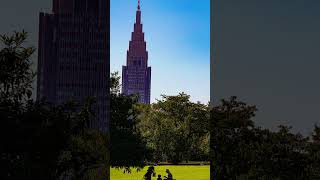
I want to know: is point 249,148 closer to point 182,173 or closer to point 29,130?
point 29,130

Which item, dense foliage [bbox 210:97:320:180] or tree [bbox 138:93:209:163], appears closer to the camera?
dense foliage [bbox 210:97:320:180]

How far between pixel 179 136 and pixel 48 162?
25.5 metres

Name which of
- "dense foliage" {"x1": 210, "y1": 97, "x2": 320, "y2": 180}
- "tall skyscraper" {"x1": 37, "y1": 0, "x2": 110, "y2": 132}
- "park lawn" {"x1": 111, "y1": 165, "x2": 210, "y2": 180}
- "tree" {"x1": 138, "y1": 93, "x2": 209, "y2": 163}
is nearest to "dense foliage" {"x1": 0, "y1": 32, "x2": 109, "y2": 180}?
"dense foliage" {"x1": 210, "y1": 97, "x2": 320, "y2": 180}

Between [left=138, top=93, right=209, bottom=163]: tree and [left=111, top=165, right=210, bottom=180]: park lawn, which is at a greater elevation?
[left=138, top=93, right=209, bottom=163]: tree

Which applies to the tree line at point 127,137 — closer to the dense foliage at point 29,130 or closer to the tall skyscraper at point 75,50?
the dense foliage at point 29,130

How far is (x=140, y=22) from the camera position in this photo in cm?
19825

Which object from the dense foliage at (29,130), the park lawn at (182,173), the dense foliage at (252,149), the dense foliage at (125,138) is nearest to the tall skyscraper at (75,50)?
the dense foliage at (125,138)

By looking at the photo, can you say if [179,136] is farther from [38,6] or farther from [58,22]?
[38,6]

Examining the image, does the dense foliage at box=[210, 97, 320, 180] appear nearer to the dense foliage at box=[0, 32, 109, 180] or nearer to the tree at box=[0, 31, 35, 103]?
the dense foliage at box=[0, 32, 109, 180]

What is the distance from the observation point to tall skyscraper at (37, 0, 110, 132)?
31234 millimetres

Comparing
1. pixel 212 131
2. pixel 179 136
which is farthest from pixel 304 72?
pixel 179 136

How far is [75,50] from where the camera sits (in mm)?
31844

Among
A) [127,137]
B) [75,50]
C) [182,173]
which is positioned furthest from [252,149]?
[75,50]

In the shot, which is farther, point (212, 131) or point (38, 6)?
point (38, 6)
